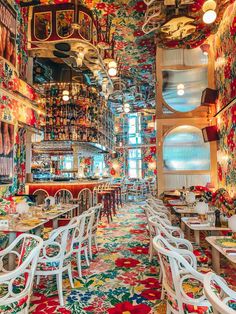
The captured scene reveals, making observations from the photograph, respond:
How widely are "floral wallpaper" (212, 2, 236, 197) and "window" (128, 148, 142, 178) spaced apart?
12113 mm

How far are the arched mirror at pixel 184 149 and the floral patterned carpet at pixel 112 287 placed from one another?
281cm

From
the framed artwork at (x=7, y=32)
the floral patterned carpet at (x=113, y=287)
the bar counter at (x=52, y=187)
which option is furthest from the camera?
the bar counter at (x=52, y=187)

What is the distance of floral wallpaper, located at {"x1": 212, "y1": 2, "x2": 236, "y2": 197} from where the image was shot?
17.1ft

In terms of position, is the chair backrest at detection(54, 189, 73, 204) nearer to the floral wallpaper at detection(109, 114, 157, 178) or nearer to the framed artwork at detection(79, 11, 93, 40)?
the framed artwork at detection(79, 11, 93, 40)

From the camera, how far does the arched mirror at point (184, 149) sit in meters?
7.32

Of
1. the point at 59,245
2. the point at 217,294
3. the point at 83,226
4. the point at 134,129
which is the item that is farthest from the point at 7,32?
the point at 134,129

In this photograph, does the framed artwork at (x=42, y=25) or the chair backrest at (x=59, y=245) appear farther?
the framed artwork at (x=42, y=25)

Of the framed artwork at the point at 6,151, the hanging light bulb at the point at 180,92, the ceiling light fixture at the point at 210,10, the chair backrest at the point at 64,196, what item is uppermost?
the ceiling light fixture at the point at 210,10

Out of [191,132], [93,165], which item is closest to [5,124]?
[191,132]

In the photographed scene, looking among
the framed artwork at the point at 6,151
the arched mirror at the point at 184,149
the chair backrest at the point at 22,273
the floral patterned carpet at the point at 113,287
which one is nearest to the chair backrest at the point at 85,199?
the arched mirror at the point at 184,149

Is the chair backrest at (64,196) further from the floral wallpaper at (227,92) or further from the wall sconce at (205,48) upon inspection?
the wall sconce at (205,48)

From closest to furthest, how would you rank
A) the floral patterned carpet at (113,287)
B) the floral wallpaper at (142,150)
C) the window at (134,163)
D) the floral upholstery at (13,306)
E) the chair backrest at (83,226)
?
the floral upholstery at (13,306), the floral patterned carpet at (113,287), the chair backrest at (83,226), the floral wallpaper at (142,150), the window at (134,163)

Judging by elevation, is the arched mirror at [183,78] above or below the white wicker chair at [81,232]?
above

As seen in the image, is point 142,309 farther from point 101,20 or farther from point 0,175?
point 101,20
